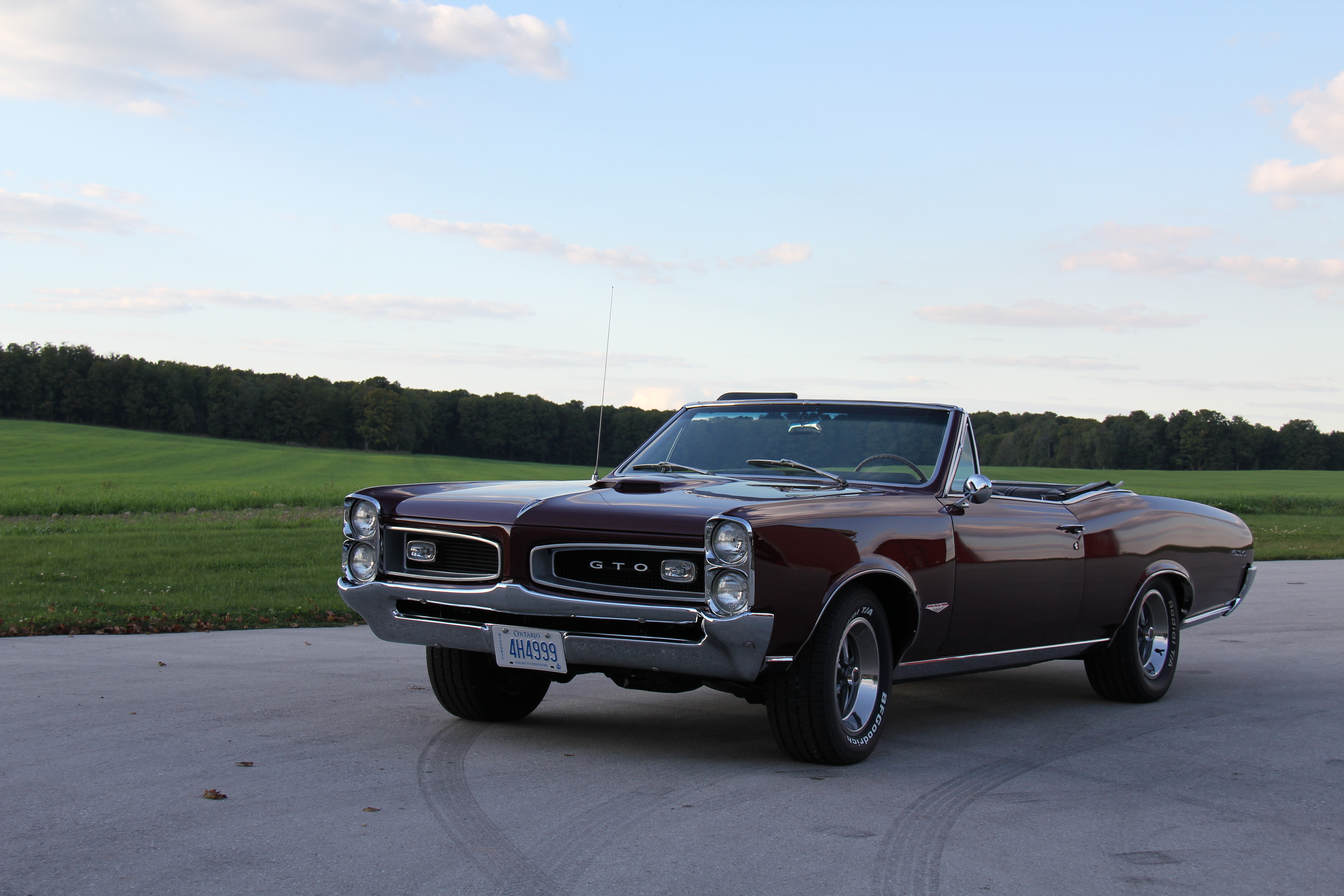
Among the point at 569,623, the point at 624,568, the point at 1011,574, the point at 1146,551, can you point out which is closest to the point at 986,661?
the point at 1011,574

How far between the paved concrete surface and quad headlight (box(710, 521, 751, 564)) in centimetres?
91

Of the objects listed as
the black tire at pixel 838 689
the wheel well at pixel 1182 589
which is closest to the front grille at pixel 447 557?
the black tire at pixel 838 689

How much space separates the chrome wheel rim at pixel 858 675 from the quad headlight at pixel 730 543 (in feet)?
2.45

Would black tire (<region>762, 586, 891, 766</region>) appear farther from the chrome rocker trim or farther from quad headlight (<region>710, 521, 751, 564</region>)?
quad headlight (<region>710, 521, 751, 564</region>)

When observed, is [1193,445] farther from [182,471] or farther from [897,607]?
[897,607]

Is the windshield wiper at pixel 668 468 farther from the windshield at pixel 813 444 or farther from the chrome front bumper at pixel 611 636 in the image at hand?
the chrome front bumper at pixel 611 636

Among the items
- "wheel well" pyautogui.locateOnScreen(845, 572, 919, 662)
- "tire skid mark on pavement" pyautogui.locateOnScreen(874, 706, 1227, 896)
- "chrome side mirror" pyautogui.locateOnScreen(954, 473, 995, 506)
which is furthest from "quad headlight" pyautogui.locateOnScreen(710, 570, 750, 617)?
"chrome side mirror" pyautogui.locateOnScreen(954, 473, 995, 506)

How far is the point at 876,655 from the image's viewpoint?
5523mm

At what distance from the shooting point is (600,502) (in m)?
5.32

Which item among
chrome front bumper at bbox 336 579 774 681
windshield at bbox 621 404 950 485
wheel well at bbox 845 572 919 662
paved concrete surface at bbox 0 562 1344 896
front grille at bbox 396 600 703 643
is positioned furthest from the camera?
windshield at bbox 621 404 950 485

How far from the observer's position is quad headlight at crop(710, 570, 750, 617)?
190 inches

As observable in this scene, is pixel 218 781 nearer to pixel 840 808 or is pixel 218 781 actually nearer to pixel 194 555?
pixel 840 808

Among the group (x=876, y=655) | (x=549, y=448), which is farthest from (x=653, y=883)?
(x=549, y=448)

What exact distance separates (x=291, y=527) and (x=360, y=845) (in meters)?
19.0
